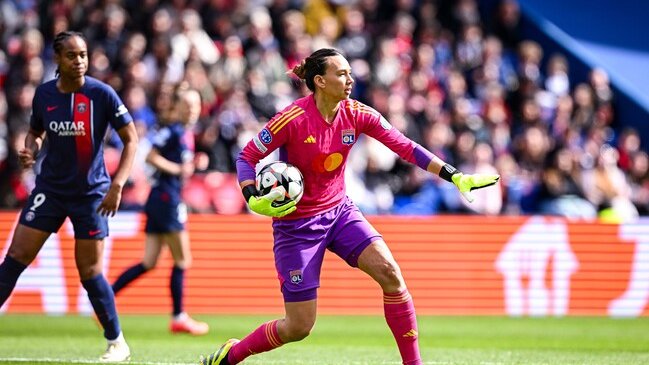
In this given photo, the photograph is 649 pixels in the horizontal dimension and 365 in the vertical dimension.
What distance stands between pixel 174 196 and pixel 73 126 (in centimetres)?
333

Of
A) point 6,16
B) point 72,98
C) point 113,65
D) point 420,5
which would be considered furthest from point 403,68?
point 72,98

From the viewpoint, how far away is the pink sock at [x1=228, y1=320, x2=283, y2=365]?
7.86 m

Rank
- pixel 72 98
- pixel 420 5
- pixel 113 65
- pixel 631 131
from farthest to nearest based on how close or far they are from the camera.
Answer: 1. pixel 420 5
2. pixel 631 131
3. pixel 113 65
4. pixel 72 98

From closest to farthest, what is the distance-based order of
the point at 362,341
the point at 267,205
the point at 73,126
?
the point at 267,205 < the point at 73,126 < the point at 362,341

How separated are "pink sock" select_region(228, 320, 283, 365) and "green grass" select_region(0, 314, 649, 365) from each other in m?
1.35

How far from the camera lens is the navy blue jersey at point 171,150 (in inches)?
482

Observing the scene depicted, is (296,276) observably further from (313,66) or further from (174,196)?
(174,196)

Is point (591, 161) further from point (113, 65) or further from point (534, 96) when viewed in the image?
point (113, 65)

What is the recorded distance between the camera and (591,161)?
18.2 metres

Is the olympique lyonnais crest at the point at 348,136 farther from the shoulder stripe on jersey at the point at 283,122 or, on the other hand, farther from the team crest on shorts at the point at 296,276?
the team crest on shorts at the point at 296,276

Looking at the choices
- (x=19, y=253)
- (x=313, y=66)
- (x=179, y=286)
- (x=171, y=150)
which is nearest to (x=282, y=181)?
(x=313, y=66)

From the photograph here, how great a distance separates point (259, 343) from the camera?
7906 mm

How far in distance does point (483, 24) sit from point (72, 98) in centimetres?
1330

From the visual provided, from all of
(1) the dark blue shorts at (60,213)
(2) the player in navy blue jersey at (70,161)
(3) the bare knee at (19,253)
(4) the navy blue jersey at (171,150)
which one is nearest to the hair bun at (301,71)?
(2) the player in navy blue jersey at (70,161)
